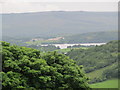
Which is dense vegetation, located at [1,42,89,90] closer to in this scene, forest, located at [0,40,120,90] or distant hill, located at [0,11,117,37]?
forest, located at [0,40,120,90]

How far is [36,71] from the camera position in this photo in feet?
24.9

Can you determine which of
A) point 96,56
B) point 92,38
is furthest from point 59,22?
point 96,56

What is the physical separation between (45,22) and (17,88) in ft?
Answer: 592

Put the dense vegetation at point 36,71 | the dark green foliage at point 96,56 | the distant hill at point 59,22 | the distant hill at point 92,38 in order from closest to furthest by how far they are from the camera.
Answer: the dense vegetation at point 36,71 → the dark green foliage at point 96,56 → the distant hill at point 92,38 → the distant hill at point 59,22

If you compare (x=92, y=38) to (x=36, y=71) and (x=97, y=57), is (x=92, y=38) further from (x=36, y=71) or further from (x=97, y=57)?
(x=36, y=71)

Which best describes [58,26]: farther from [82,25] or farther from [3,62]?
[3,62]

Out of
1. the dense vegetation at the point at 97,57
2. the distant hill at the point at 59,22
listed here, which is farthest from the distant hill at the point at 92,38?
the distant hill at the point at 59,22

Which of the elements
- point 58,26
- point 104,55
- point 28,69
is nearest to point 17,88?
point 28,69

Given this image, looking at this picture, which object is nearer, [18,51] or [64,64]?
[18,51]

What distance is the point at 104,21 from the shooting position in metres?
197

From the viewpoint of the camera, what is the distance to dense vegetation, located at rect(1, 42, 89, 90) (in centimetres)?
738

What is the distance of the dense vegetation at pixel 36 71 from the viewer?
A: 24.2 ft

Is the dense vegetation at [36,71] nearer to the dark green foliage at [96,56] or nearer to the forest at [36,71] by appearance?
the forest at [36,71]

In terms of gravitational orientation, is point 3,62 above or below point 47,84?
above
